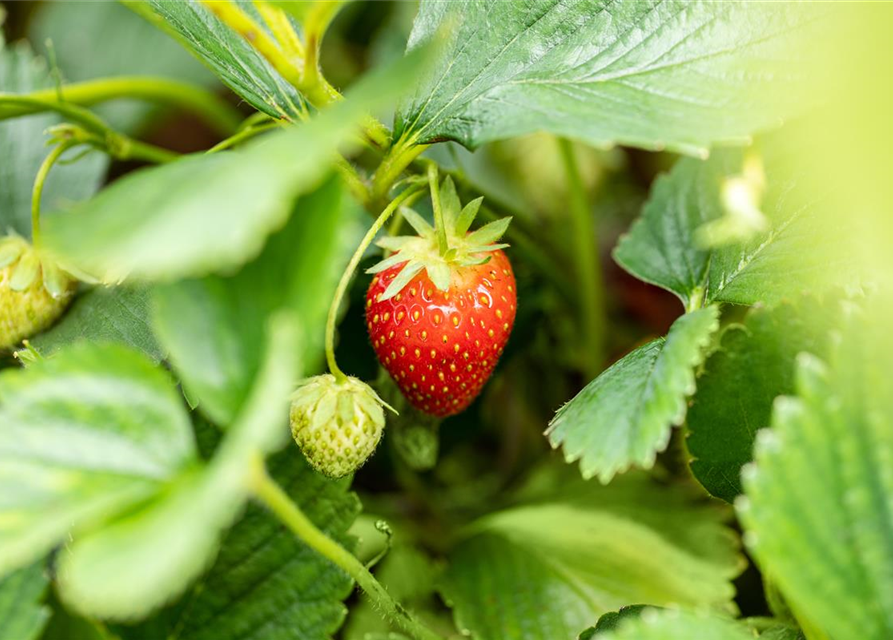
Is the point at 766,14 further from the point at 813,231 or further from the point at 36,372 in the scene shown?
the point at 36,372

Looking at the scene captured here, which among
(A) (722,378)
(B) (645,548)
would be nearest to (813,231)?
(A) (722,378)

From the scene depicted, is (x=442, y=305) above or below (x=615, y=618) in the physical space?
above

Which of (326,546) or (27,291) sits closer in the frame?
(326,546)

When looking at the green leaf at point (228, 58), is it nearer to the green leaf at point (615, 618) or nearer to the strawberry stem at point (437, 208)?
the strawberry stem at point (437, 208)

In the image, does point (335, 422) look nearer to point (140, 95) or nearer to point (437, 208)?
point (437, 208)

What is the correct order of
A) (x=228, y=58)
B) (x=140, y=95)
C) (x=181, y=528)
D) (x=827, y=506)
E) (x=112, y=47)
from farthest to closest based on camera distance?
(x=112, y=47), (x=140, y=95), (x=228, y=58), (x=827, y=506), (x=181, y=528)

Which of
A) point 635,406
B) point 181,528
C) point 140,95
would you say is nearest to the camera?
point 181,528

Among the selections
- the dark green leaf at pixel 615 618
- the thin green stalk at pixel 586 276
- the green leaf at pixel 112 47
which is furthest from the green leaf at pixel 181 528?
the green leaf at pixel 112 47

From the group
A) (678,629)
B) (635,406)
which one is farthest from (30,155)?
(678,629)
